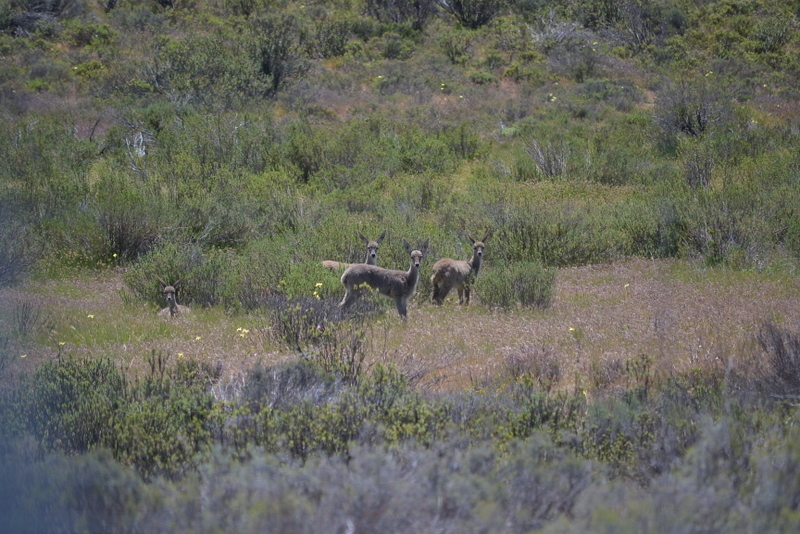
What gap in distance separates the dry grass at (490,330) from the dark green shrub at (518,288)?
0.25 m

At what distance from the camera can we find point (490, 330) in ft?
35.2

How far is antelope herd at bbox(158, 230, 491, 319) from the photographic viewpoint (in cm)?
1203

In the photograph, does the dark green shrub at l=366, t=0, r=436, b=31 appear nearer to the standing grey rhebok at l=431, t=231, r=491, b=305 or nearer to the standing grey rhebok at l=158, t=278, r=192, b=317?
the standing grey rhebok at l=431, t=231, r=491, b=305

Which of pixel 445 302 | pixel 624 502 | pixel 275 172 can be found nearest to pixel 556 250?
pixel 445 302

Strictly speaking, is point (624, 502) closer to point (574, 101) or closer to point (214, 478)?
point (214, 478)

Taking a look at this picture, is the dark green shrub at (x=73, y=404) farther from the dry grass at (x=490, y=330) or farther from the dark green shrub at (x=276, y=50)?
the dark green shrub at (x=276, y=50)

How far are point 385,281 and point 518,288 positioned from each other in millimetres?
2191

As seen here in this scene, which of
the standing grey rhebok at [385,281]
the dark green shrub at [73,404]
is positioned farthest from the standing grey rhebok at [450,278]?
the dark green shrub at [73,404]

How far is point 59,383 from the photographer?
7.21m

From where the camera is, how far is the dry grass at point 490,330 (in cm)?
884

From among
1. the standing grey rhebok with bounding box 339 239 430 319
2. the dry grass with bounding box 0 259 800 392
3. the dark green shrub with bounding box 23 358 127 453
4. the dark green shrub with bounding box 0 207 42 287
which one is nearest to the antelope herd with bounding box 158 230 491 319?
the standing grey rhebok with bounding box 339 239 430 319

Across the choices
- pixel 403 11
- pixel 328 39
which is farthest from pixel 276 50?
pixel 403 11

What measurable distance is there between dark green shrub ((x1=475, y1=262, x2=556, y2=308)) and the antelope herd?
0.56 meters

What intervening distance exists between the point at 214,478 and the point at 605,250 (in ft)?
42.7
